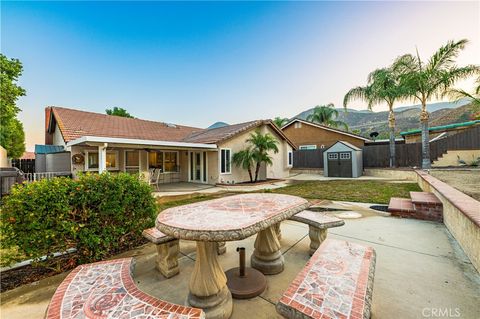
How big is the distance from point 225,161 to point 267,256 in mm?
8937

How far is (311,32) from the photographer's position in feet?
35.1

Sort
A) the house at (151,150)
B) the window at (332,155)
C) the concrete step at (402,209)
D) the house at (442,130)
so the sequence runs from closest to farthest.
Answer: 1. the concrete step at (402,209)
2. the house at (151,150)
3. the window at (332,155)
4. the house at (442,130)

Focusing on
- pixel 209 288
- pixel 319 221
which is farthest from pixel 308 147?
pixel 209 288

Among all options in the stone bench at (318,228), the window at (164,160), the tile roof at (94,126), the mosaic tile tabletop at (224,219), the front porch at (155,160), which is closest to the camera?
the mosaic tile tabletop at (224,219)

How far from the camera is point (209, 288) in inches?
74.1

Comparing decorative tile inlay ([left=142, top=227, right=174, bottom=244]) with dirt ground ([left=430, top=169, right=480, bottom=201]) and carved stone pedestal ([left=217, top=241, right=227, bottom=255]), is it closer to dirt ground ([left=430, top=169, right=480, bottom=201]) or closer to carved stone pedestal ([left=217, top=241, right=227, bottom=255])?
carved stone pedestal ([left=217, top=241, right=227, bottom=255])

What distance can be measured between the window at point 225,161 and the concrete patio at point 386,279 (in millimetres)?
7752

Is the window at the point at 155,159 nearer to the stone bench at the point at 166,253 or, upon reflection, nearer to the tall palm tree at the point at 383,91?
the stone bench at the point at 166,253

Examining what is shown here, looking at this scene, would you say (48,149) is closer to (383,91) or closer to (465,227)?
(465,227)

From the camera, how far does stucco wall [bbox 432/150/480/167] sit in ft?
39.8

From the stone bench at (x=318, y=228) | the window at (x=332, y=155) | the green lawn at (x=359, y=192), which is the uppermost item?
the window at (x=332, y=155)

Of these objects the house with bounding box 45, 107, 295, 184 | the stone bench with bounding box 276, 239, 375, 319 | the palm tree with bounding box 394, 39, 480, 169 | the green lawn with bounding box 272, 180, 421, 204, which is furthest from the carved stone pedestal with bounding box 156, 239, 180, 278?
the palm tree with bounding box 394, 39, 480, 169

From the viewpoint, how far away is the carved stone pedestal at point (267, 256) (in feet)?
8.53

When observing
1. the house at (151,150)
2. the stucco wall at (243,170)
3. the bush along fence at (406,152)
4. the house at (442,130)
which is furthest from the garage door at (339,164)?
the house at (442,130)
